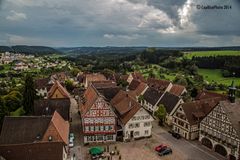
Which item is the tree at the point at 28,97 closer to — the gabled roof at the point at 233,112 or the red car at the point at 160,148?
the red car at the point at 160,148

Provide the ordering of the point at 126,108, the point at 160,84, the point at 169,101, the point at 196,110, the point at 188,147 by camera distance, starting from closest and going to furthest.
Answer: the point at 188,147
the point at 196,110
the point at 126,108
the point at 169,101
the point at 160,84

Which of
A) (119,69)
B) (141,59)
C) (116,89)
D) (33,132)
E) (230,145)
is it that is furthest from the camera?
(141,59)

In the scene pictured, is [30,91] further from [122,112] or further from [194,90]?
[194,90]

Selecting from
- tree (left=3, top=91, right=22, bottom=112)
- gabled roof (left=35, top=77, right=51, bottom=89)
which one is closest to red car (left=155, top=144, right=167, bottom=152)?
tree (left=3, top=91, right=22, bottom=112)

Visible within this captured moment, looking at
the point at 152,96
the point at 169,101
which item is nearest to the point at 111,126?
the point at 169,101

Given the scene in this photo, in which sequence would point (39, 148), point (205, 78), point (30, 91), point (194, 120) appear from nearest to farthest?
point (39, 148) < point (194, 120) < point (30, 91) < point (205, 78)

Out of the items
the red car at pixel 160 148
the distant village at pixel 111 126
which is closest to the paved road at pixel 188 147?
the distant village at pixel 111 126

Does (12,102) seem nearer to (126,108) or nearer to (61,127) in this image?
(126,108)

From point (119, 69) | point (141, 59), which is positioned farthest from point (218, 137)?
point (141, 59)
